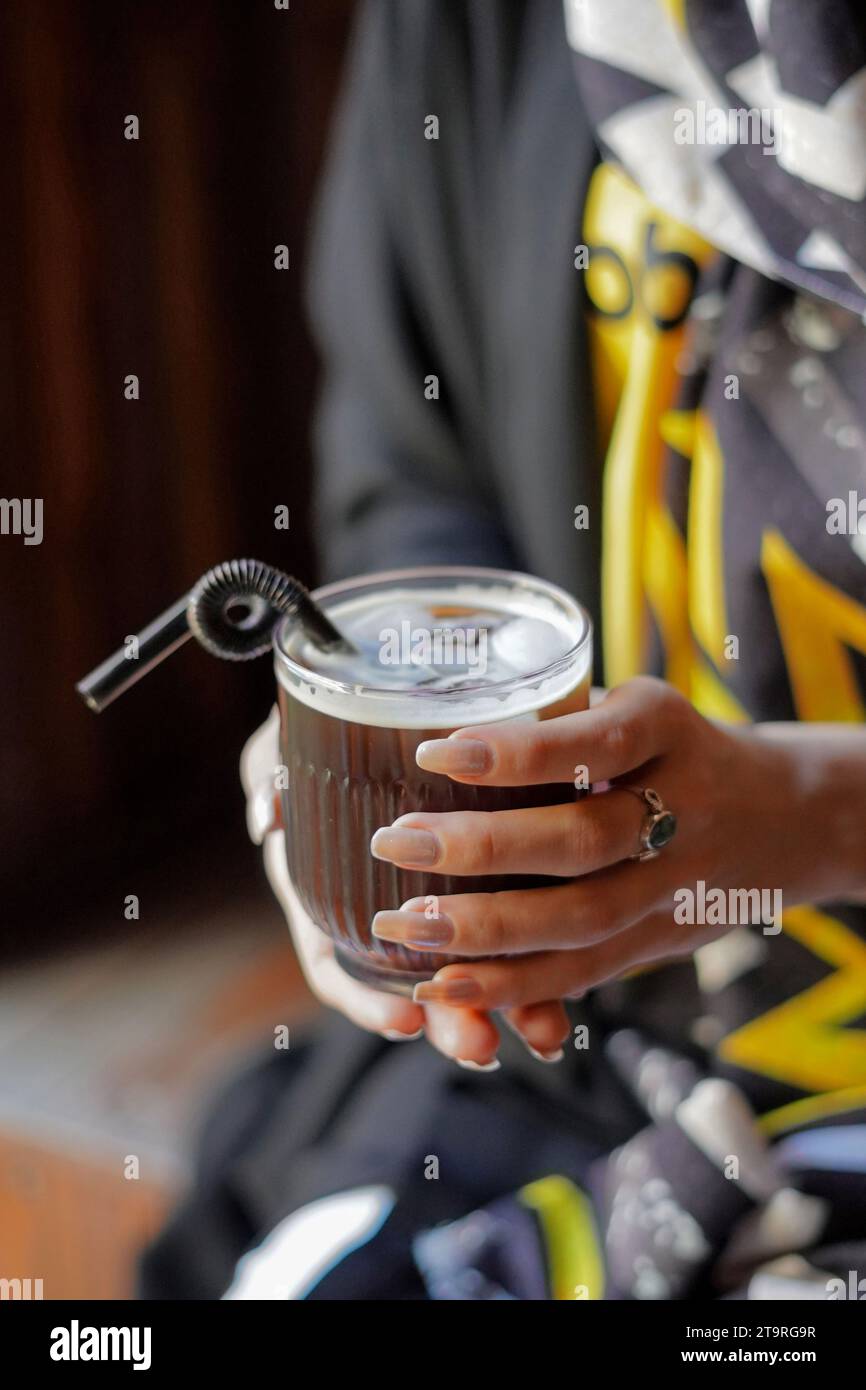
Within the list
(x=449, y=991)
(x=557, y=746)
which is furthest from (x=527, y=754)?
(x=449, y=991)

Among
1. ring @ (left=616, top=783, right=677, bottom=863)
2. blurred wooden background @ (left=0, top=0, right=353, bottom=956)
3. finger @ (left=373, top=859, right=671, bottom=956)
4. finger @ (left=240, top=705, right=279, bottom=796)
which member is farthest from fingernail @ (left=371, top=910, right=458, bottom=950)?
blurred wooden background @ (left=0, top=0, right=353, bottom=956)

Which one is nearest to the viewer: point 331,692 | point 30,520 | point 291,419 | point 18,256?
point 331,692

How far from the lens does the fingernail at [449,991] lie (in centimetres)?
68

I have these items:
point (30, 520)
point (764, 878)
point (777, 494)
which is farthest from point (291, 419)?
point (764, 878)

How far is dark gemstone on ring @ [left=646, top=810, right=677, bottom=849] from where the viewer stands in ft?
2.21

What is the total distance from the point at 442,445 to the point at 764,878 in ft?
1.72

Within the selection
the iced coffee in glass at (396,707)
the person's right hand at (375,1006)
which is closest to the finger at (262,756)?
the person's right hand at (375,1006)

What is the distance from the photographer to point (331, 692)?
26.0 inches

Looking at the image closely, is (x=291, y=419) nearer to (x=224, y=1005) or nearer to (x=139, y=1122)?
(x=224, y=1005)

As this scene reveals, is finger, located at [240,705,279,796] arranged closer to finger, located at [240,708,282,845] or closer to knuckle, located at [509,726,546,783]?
finger, located at [240,708,282,845]

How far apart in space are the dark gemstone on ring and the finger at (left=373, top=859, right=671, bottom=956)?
0.09ft

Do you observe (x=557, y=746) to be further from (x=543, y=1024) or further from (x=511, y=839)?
(x=543, y=1024)

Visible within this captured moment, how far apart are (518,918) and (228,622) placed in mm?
215

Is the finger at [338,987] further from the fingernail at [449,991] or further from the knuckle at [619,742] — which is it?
the knuckle at [619,742]
